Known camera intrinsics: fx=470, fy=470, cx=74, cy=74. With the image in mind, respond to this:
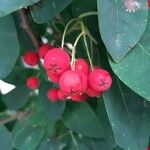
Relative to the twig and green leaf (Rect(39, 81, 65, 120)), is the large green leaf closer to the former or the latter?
green leaf (Rect(39, 81, 65, 120))

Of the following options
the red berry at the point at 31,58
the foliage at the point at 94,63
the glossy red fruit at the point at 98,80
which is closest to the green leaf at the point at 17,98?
the foliage at the point at 94,63

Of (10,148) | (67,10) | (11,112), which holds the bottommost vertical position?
(11,112)

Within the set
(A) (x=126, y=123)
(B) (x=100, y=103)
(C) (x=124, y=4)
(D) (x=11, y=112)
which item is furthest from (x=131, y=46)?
(D) (x=11, y=112)

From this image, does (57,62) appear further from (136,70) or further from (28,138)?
A: (28,138)

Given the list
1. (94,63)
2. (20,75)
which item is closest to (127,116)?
(94,63)

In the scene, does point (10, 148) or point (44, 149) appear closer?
point (10, 148)

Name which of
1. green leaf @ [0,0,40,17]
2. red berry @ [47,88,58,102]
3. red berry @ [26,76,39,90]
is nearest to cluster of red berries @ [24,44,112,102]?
green leaf @ [0,0,40,17]

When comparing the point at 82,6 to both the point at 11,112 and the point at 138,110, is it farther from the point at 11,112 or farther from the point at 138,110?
the point at 11,112
